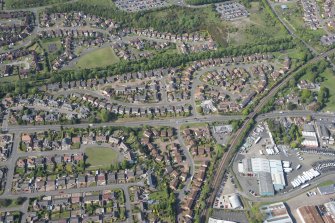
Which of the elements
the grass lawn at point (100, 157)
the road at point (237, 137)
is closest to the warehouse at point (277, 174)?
the road at point (237, 137)

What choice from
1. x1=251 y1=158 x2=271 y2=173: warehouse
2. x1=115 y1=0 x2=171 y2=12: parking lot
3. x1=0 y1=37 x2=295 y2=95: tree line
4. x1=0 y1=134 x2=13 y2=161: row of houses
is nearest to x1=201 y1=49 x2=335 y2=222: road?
x1=251 y1=158 x2=271 y2=173: warehouse

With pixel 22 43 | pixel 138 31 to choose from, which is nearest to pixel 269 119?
pixel 138 31

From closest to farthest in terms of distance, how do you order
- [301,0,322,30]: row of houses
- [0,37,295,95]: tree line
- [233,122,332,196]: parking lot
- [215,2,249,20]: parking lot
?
1. [233,122,332,196]: parking lot
2. [0,37,295,95]: tree line
3. [301,0,322,30]: row of houses
4. [215,2,249,20]: parking lot

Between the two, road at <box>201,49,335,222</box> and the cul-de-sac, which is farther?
road at <box>201,49,335,222</box>

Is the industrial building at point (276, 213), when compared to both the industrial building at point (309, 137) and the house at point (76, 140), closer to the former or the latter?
the industrial building at point (309, 137)

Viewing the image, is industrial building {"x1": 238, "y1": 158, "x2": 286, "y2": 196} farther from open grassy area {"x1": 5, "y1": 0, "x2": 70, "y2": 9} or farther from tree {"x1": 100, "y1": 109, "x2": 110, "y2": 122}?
open grassy area {"x1": 5, "y1": 0, "x2": 70, "y2": 9}

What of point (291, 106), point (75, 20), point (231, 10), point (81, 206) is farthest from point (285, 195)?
point (75, 20)
